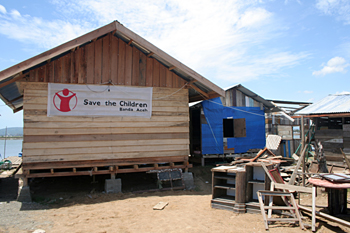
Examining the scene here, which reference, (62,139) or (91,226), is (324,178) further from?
(62,139)

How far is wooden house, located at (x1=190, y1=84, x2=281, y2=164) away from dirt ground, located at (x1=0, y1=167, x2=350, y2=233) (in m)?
3.66

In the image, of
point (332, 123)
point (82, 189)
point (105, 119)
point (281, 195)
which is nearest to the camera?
point (281, 195)

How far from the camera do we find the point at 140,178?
11.7 meters

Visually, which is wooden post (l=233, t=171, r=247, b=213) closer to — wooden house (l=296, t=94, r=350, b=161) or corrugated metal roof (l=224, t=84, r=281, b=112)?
wooden house (l=296, t=94, r=350, b=161)

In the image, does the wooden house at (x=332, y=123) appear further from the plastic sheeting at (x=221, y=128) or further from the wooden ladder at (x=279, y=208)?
the wooden ladder at (x=279, y=208)

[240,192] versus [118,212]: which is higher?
[240,192]

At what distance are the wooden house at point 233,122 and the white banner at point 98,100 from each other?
5.06 metres

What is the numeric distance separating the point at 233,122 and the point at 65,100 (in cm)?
958

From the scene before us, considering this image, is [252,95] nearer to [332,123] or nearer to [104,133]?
[332,123]

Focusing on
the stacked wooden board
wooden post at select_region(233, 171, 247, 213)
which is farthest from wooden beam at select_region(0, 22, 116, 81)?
wooden post at select_region(233, 171, 247, 213)

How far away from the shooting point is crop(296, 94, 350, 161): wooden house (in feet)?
37.4

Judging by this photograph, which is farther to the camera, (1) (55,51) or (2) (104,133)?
(2) (104,133)

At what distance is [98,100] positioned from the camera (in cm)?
936

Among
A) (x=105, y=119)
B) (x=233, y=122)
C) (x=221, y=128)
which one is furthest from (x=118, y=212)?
(x=233, y=122)
